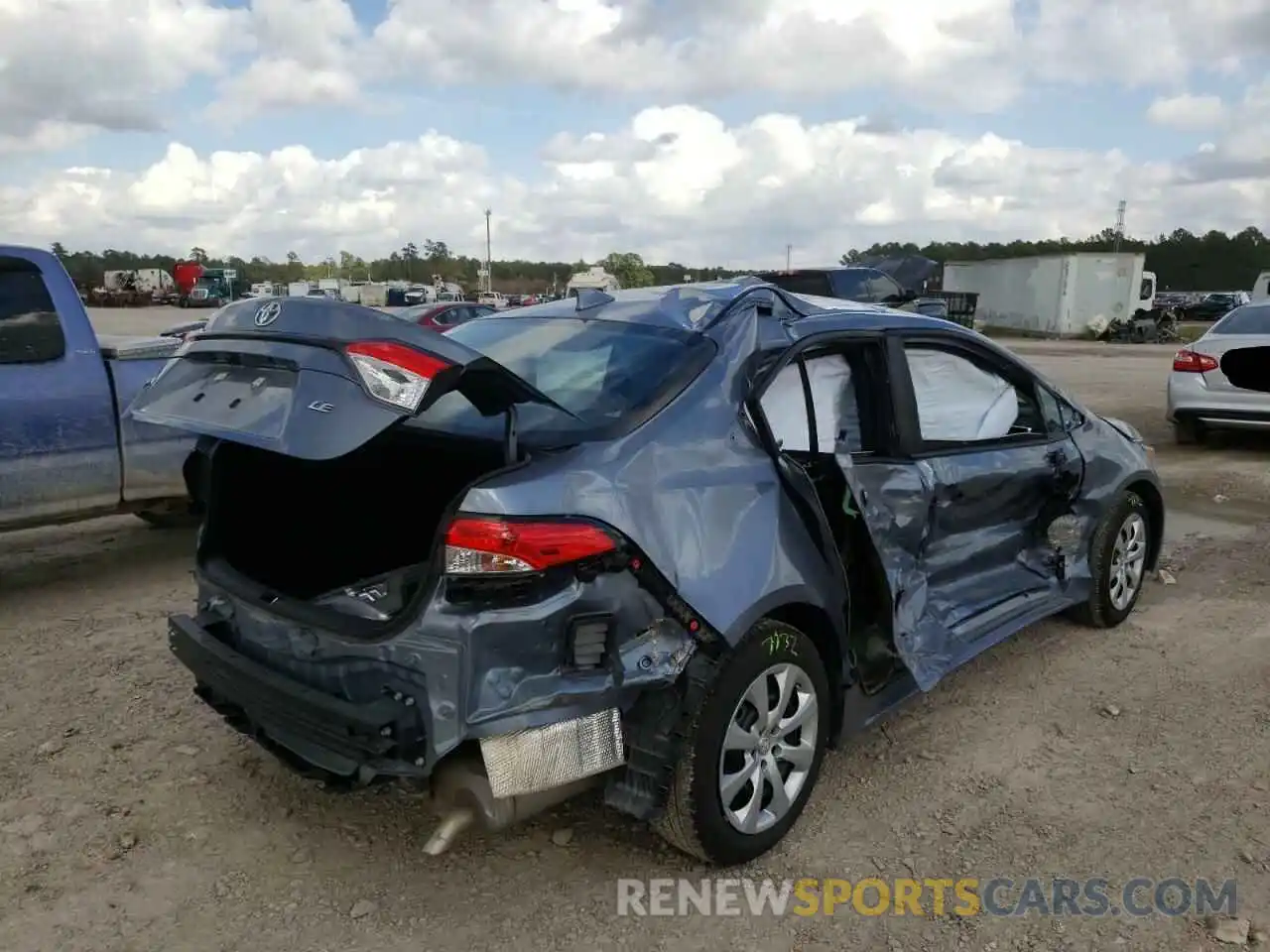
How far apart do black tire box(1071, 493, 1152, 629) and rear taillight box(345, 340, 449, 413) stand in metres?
3.55

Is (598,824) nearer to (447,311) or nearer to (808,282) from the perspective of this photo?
(808,282)

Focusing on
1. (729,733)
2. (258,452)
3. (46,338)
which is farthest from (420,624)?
(46,338)

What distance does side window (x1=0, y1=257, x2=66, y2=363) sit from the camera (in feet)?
16.8

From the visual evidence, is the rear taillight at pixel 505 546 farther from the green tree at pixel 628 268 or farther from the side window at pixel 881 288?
the green tree at pixel 628 268

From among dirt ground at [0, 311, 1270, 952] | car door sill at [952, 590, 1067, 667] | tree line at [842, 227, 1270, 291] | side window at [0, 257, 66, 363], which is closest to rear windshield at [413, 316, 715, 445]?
dirt ground at [0, 311, 1270, 952]

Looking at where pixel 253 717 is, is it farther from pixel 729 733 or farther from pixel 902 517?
pixel 902 517

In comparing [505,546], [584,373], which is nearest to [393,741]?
[505,546]

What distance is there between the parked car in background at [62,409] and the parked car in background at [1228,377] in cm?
943

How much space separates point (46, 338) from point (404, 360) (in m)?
3.99

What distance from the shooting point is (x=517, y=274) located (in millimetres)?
89188

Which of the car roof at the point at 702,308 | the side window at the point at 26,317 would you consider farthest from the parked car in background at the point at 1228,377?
the side window at the point at 26,317

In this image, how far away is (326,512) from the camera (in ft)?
11.0

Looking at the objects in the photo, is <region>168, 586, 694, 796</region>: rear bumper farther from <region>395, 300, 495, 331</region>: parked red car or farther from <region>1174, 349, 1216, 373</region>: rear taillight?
<region>395, 300, 495, 331</region>: parked red car

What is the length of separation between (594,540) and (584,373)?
0.90 metres
